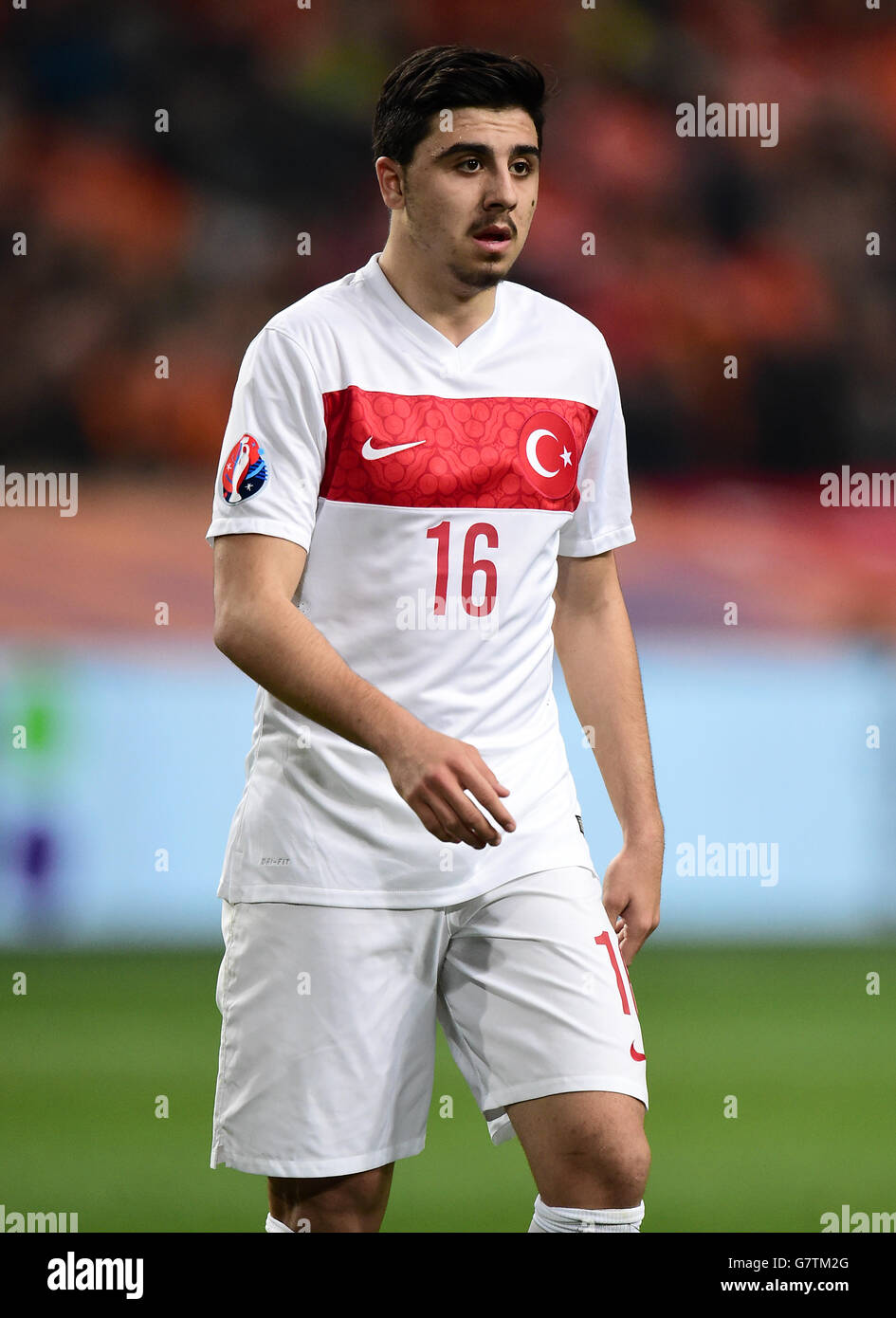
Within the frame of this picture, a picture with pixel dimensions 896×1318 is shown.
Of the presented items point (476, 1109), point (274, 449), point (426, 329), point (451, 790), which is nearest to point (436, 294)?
point (426, 329)

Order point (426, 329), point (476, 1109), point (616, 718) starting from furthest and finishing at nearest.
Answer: point (476, 1109) → point (616, 718) → point (426, 329)

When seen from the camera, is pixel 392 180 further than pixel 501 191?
Yes

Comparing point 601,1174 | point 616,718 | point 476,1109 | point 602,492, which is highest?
point 602,492

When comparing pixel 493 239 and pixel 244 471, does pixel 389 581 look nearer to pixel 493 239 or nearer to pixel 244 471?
pixel 244 471

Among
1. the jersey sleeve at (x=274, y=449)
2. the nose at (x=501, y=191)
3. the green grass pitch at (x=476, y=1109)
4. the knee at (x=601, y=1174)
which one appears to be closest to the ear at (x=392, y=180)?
the nose at (x=501, y=191)

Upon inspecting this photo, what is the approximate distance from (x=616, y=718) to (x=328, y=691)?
538 millimetres

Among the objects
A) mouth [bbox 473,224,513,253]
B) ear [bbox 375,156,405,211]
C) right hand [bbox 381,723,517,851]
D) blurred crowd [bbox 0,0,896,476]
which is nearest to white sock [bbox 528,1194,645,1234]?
right hand [bbox 381,723,517,851]

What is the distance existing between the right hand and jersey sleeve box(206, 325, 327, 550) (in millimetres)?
380

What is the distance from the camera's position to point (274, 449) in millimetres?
2070

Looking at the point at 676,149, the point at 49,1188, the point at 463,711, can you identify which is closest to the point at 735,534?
the point at 676,149

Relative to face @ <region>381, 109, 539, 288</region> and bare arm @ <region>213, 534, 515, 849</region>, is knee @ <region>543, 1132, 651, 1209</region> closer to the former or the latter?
bare arm @ <region>213, 534, 515, 849</region>

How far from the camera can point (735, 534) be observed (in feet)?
22.2

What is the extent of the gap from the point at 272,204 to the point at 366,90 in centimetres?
58

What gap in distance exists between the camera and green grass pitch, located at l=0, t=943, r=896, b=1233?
363 cm
